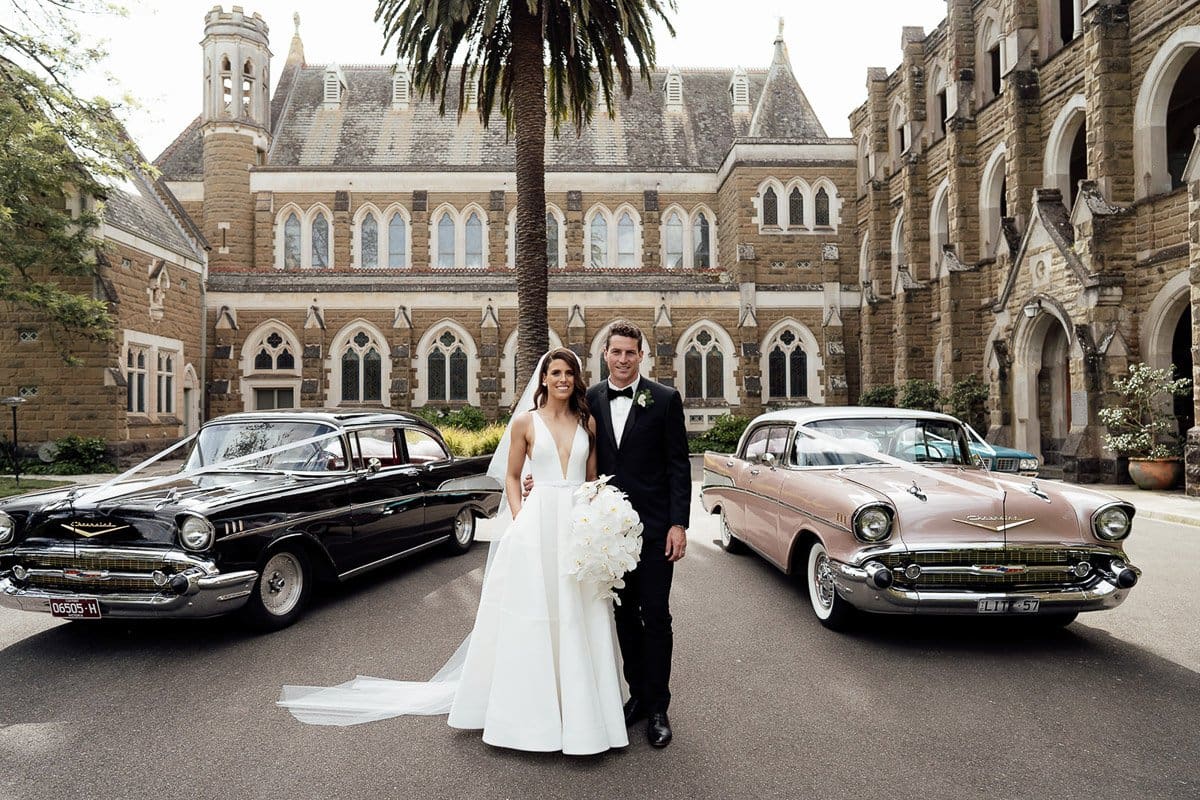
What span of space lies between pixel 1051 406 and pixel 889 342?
8469 millimetres

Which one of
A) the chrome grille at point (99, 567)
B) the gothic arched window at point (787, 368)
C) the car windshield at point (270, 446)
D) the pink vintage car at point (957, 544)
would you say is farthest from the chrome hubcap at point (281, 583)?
the gothic arched window at point (787, 368)

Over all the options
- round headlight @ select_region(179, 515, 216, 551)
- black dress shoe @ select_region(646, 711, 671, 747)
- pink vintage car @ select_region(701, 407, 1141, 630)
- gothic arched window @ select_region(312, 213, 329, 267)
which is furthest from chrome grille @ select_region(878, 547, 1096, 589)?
gothic arched window @ select_region(312, 213, 329, 267)

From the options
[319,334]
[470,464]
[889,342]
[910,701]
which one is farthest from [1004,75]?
[319,334]

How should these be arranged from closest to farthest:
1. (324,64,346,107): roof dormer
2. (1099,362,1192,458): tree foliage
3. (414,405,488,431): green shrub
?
(1099,362,1192,458): tree foliage → (414,405,488,431): green shrub → (324,64,346,107): roof dormer

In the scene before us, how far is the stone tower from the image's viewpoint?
29.2m

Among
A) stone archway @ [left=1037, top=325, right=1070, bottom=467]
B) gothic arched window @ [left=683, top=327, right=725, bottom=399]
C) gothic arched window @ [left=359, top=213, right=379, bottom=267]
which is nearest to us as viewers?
stone archway @ [left=1037, top=325, right=1070, bottom=467]

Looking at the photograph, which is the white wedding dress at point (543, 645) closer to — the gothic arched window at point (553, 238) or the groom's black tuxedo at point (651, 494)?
the groom's black tuxedo at point (651, 494)

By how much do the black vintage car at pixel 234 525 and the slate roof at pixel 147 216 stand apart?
1574cm

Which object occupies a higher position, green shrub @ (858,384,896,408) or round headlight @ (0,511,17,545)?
green shrub @ (858,384,896,408)

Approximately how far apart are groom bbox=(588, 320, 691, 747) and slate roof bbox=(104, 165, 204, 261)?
1962cm

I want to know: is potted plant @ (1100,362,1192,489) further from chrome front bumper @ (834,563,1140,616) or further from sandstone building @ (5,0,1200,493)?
chrome front bumper @ (834,563,1140,616)

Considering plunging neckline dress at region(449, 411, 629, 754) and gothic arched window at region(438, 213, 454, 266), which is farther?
gothic arched window at region(438, 213, 454, 266)

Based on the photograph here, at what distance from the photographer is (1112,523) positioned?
4914mm

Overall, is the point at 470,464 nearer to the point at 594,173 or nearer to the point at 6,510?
the point at 6,510
